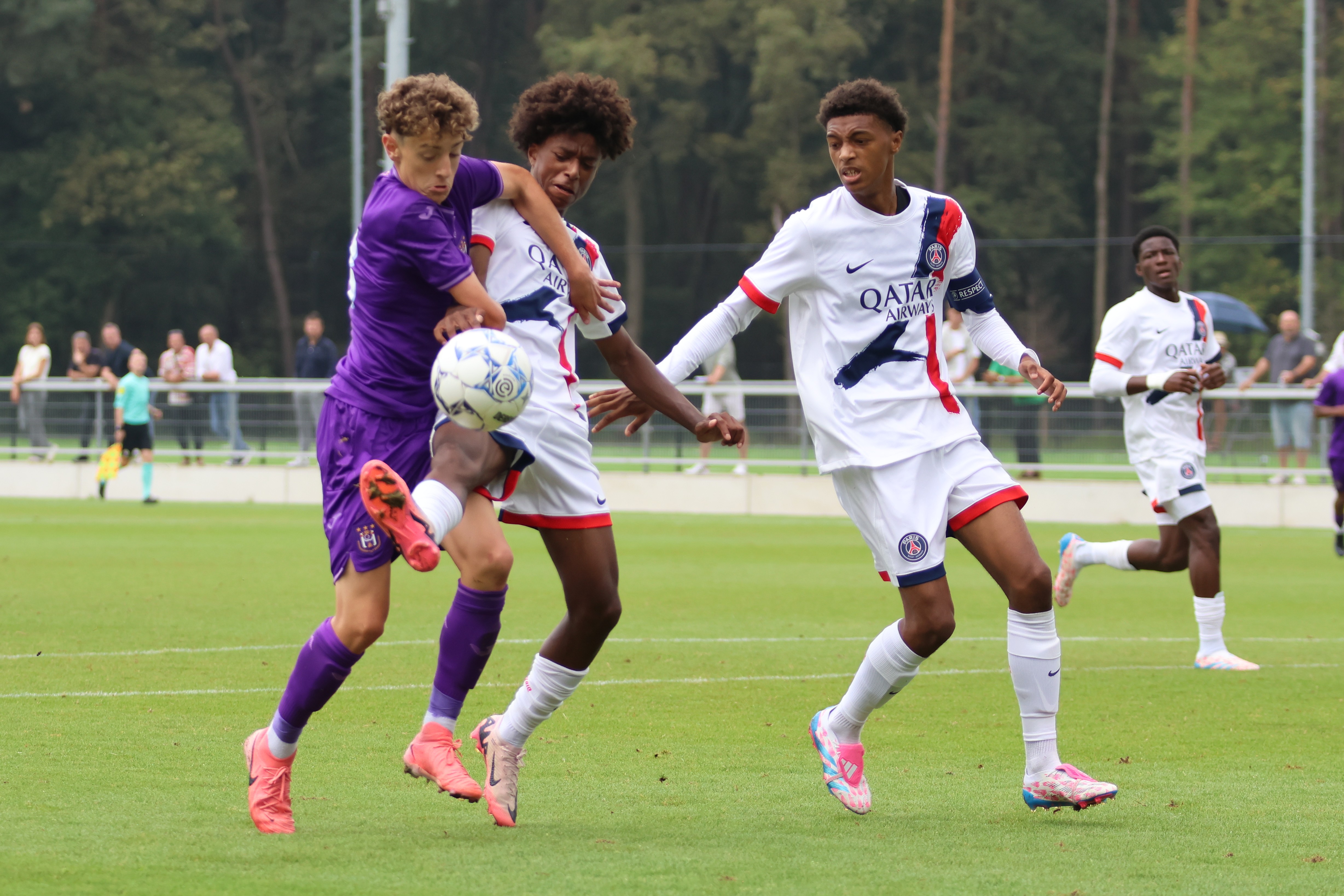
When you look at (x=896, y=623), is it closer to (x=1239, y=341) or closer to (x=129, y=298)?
(x=1239, y=341)

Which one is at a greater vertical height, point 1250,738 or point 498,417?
point 498,417

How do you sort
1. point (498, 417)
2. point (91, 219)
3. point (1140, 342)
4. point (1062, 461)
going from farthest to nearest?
1. point (91, 219)
2. point (1062, 461)
3. point (1140, 342)
4. point (498, 417)

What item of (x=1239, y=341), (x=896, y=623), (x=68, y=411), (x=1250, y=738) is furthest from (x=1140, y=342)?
(x=1239, y=341)

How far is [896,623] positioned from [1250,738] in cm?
208

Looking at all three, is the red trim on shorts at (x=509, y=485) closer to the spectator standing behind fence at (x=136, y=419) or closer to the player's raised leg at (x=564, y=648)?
the player's raised leg at (x=564, y=648)

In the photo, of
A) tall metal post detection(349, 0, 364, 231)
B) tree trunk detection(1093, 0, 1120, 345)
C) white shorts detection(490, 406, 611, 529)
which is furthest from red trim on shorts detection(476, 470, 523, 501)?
tree trunk detection(1093, 0, 1120, 345)

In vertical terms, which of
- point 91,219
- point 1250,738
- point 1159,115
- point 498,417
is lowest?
point 1250,738

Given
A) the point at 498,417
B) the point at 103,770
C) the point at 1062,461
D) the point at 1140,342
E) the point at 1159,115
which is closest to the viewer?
the point at 498,417

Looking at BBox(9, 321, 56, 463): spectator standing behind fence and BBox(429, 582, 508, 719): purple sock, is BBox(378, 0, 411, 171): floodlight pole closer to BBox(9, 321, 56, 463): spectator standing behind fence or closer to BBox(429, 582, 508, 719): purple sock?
BBox(9, 321, 56, 463): spectator standing behind fence

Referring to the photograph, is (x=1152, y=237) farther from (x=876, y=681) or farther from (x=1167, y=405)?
(x=876, y=681)

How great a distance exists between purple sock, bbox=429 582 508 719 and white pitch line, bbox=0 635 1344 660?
3.73 meters

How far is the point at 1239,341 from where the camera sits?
100 feet

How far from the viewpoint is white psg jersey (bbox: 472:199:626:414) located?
16.5 ft

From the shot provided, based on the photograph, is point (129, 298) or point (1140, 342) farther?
point (129, 298)
